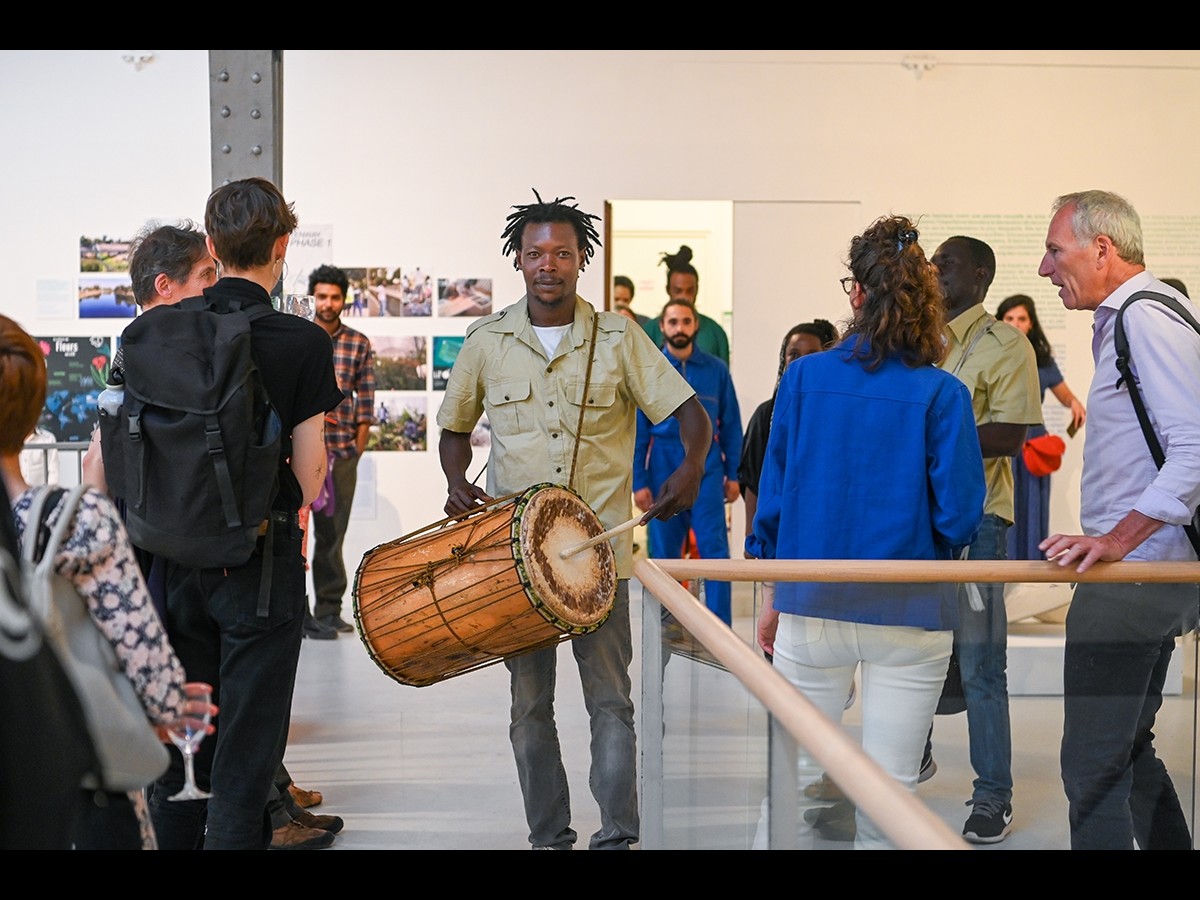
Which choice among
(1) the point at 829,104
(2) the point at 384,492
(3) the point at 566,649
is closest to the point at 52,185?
(2) the point at 384,492

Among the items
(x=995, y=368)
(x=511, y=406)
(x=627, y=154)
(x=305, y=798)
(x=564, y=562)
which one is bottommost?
(x=305, y=798)

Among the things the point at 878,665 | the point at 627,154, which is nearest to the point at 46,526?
the point at 878,665

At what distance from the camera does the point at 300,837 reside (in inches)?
151

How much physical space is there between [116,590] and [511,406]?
6.16ft

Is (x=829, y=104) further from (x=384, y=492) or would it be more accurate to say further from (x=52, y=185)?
(x=52, y=185)

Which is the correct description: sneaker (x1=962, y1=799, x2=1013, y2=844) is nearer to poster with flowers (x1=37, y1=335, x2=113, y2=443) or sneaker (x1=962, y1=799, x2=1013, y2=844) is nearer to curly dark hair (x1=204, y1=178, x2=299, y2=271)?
curly dark hair (x1=204, y1=178, x2=299, y2=271)

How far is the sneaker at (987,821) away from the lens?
8.91 ft

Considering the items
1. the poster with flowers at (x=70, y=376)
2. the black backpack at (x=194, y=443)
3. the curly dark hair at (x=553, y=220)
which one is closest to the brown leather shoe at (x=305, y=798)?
the black backpack at (x=194, y=443)

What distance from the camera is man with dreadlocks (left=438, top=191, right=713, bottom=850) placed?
356 centimetres

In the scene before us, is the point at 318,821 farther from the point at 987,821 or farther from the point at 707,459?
the point at 707,459

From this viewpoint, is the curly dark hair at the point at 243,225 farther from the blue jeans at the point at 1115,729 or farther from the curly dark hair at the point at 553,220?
the blue jeans at the point at 1115,729

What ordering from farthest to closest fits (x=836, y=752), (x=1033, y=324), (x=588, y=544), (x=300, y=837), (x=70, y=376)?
(x=70, y=376) < (x=1033, y=324) < (x=300, y=837) < (x=588, y=544) < (x=836, y=752)

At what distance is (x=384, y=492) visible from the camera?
8.55 m

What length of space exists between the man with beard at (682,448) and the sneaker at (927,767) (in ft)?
11.3
